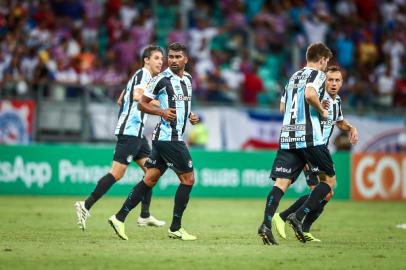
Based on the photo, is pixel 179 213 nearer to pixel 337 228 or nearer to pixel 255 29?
pixel 337 228

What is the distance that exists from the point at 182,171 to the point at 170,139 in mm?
455

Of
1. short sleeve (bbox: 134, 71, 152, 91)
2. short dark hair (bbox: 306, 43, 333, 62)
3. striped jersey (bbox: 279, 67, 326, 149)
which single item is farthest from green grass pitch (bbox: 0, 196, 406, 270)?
short dark hair (bbox: 306, 43, 333, 62)

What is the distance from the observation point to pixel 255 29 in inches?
1140

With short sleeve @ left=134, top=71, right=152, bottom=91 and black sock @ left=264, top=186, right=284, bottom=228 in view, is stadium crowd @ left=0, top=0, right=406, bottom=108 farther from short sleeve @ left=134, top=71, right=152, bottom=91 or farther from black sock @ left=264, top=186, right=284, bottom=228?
black sock @ left=264, top=186, right=284, bottom=228

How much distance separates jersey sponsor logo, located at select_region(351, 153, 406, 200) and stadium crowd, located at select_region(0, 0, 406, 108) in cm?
329

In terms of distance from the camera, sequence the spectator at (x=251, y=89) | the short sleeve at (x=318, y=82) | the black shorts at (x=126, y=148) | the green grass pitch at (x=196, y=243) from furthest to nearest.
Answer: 1. the spectator at (x=251, y=89)
2. the black shorts at (x=126, y=148)
3. the short sleeve at (x=318, y=82)
4. the green grass pitch at (x=196, y=243)

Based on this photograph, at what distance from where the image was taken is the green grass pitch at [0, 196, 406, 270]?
31.8ft

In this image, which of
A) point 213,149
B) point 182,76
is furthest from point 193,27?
point 182,76

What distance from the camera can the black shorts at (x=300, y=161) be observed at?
11.8m

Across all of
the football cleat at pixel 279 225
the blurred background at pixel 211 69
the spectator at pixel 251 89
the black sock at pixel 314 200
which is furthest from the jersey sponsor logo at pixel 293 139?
the spectator at pixel 251 89

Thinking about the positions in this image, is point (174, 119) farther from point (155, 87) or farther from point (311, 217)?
point (311, 217)

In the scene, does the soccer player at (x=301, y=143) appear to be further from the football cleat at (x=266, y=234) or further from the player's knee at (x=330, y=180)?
the player's knee at (x=330, y=180)

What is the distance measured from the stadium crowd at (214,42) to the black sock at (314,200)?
12.3 m

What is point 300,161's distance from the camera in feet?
39.3
